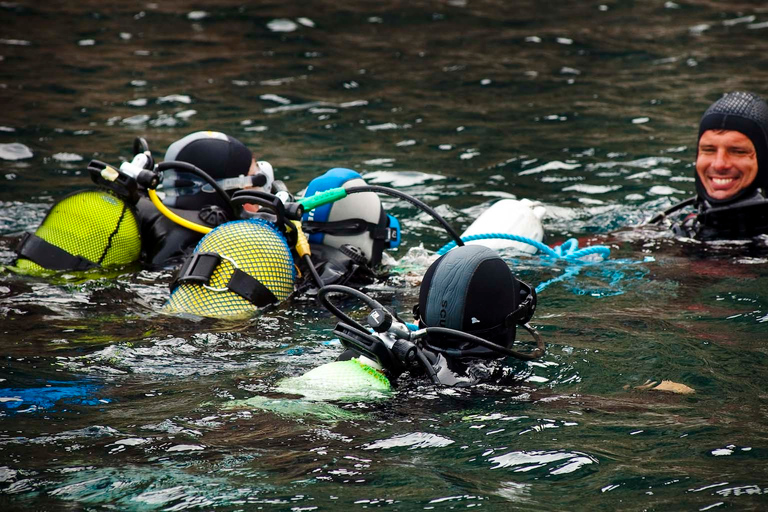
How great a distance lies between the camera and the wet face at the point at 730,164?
6711 mm

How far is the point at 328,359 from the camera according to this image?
4508 mm

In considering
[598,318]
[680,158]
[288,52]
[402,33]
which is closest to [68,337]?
[598,318]

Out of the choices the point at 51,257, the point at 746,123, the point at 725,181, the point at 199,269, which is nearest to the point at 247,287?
the point at 199,269

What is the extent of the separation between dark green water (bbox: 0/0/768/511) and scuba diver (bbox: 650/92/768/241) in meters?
0.32

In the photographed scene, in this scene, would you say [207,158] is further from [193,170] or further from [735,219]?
[735,219]

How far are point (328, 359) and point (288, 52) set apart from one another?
9.92 metres

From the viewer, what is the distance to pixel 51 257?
5.80 m

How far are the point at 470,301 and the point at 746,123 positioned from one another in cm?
385

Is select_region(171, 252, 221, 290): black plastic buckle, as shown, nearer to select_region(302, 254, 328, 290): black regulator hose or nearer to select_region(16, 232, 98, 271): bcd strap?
select_region(302, 254, 328, 290): black regulator hose

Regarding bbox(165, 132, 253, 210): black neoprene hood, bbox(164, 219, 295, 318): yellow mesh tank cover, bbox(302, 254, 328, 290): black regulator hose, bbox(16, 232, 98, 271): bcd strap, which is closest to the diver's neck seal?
bbox(302, 254, 328, 290): black regulator hose

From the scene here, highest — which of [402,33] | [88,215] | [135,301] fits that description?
[402,33]

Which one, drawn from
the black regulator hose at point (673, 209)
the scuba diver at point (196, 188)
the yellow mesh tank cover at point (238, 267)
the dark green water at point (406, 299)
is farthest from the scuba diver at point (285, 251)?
the black regulator hose at point (673, 209)

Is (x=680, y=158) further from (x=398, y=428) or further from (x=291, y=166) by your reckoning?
(x=398, y=428)

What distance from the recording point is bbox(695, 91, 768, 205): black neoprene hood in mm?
6668
